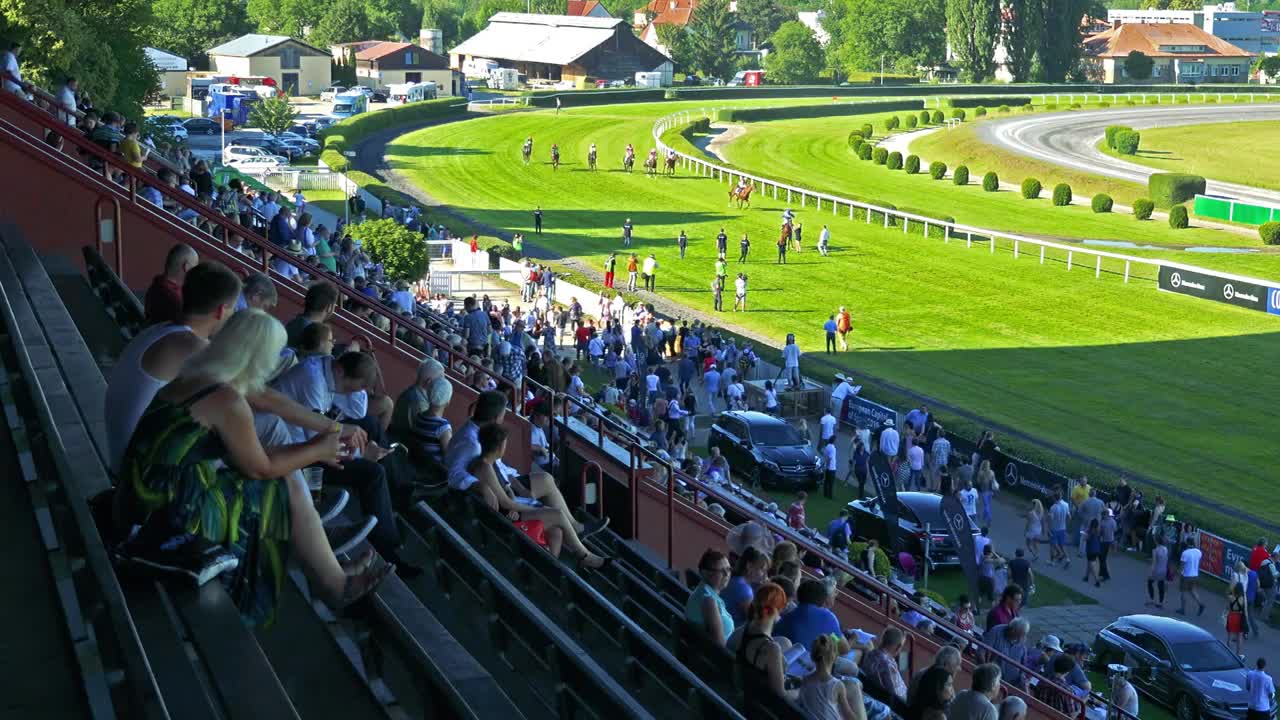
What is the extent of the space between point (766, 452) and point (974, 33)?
10666cm

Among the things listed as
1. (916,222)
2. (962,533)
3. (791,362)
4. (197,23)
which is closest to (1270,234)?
(916,222)

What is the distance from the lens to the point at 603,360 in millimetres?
33094

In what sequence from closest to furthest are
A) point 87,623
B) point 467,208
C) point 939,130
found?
point 87,623, point 467,208, point 939,130

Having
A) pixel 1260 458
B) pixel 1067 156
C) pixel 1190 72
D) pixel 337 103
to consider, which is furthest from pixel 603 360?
pixel 1190 72

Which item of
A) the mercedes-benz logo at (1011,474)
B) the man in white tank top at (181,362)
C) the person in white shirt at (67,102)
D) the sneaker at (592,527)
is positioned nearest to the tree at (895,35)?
the mercedes-benz logo at (1011,474)

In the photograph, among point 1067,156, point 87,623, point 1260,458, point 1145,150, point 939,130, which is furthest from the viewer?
point 939,130

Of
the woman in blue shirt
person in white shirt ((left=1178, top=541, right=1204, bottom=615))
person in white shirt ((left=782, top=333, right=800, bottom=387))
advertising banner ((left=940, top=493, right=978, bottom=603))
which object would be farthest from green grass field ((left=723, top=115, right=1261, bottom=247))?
the woman in blue shirt

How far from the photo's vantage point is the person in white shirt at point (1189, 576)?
66.9ft

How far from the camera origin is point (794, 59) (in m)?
136

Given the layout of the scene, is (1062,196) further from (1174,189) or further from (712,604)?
(712,604)

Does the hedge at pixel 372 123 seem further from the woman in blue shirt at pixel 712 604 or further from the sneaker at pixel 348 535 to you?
the sneaker at pixel 348 535

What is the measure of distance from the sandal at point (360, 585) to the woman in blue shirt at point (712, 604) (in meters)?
2.35

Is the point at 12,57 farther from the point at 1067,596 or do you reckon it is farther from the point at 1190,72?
the point at 1190,72

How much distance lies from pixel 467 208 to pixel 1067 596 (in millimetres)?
42209
